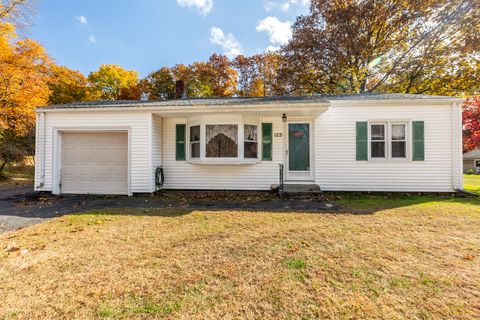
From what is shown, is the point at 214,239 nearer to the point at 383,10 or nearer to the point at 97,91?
the point at 383,10

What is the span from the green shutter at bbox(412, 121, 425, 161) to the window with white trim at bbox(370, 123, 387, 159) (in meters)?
0.93

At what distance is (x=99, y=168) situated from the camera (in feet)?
27.0

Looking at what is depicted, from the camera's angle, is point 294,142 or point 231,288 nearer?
point 231,288

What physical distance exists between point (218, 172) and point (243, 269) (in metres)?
5.96

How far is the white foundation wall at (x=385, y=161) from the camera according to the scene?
7734 mm

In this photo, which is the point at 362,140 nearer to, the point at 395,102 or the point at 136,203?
the point at 395,102

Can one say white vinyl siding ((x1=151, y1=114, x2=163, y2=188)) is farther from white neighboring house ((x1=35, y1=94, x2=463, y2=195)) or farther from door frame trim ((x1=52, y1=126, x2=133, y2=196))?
door frame trim ((x1=52, y1=126, x2=133, y2=196))

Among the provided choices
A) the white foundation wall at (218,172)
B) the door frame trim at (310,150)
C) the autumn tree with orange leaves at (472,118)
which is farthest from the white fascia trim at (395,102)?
the autumn tree with orange leaves at (472,118)

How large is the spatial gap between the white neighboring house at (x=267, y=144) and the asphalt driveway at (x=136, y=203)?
69 cm

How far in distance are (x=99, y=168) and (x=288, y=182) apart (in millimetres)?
6906

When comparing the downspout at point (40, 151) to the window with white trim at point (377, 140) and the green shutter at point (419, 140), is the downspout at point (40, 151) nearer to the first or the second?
the window with white trim at point (377, 140)

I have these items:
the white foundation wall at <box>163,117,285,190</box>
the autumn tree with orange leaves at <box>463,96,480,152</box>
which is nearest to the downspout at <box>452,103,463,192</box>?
the white foundation wall at <box>163,117,285,190</box>

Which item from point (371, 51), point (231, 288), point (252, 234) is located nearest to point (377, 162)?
point (252, 234)

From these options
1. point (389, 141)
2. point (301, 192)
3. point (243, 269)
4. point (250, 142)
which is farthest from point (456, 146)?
point (243, 269)
